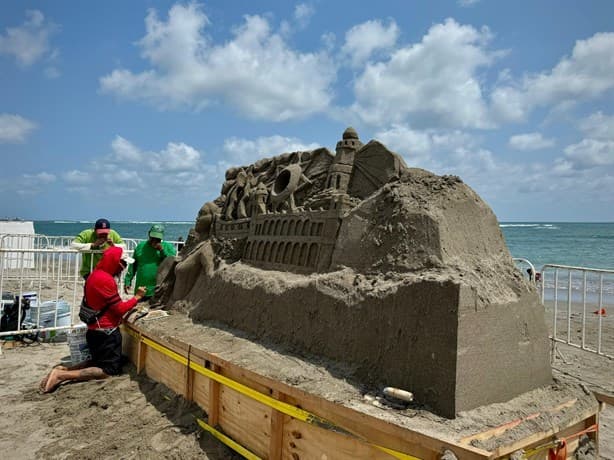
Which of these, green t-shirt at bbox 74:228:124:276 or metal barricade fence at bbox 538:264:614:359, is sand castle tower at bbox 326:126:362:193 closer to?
metal barricade fence at bbox 538:264:614:359

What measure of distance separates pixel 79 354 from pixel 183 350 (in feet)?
6.05

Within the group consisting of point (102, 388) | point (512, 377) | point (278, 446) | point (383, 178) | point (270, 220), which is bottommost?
point (102, 388)

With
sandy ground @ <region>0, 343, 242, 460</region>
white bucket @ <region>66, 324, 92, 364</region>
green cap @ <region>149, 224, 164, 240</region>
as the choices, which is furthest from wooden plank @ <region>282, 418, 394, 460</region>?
green cap @ <region>149, 224, 164, 240</region>

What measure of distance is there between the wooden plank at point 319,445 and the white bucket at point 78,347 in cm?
329

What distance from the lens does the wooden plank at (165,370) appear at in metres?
4.16

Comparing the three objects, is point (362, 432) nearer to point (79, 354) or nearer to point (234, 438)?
point (234, 438)

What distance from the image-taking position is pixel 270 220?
4.80m

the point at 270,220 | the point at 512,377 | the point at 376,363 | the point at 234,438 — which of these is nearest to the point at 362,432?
the point at 376,363

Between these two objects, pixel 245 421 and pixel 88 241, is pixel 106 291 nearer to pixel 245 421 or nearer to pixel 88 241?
pixel 88 241

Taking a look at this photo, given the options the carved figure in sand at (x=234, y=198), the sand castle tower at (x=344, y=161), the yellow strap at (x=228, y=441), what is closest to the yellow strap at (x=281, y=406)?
the yellow strap at (x=228, y=441)

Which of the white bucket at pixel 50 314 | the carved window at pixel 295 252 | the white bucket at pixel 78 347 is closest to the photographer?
the carved window at pixel 295 252

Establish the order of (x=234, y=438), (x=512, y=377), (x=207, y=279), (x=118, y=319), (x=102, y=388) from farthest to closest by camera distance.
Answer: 1. (x=207, y=279)
2. (x=118, y=319)
3. (x=102, y=388)
4. (x=234, y=438)
5. (x=512, y=377)

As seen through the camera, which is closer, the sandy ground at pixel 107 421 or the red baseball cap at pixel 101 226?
the sandy ground at pixel 107 421

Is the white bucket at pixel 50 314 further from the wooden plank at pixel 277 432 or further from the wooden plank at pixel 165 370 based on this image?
the wooden plank at pixel 277 432
